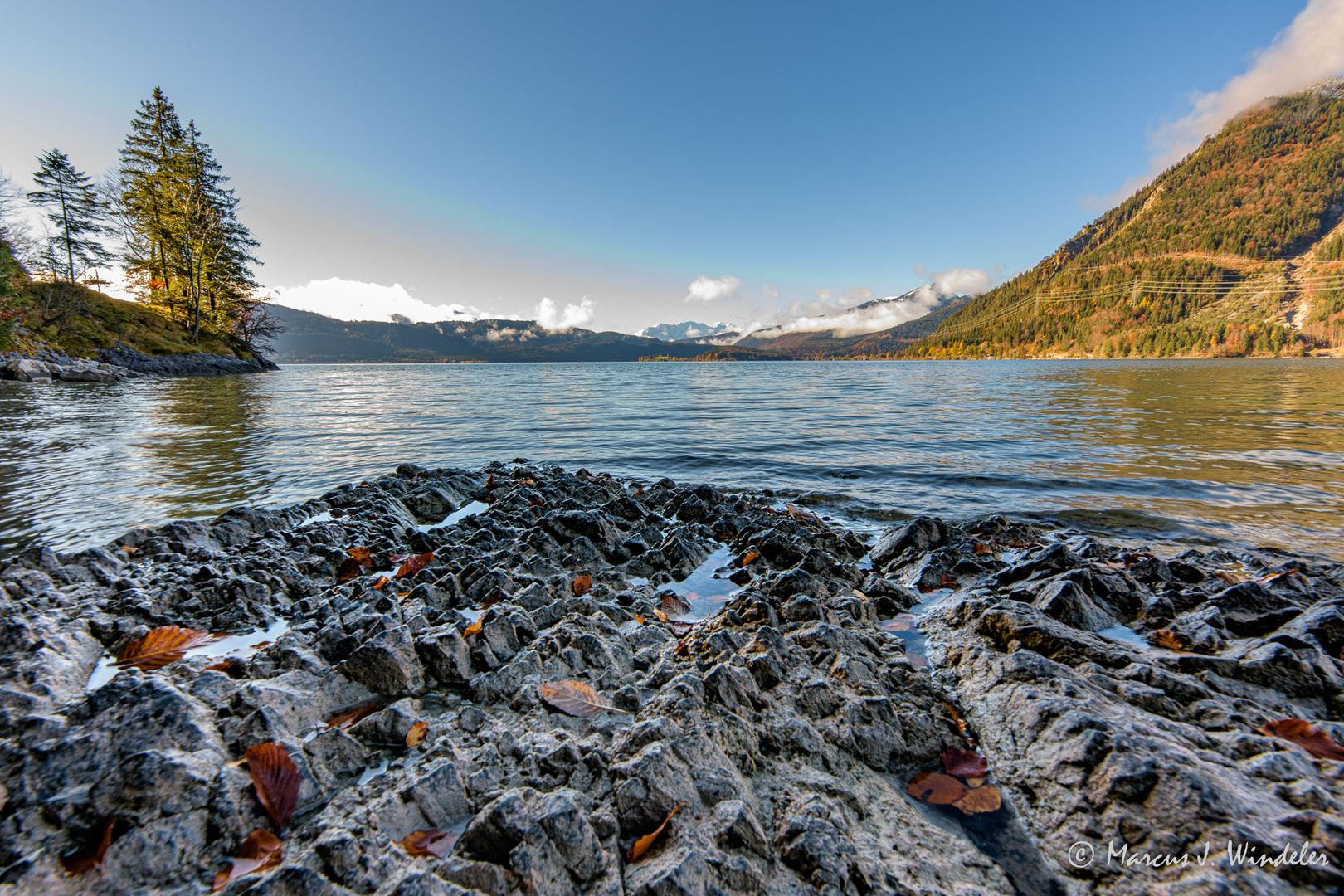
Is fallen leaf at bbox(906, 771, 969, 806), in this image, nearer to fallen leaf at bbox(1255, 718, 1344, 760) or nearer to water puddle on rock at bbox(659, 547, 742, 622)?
fallen leaf at bbox(1255, 718, 1344, 760)

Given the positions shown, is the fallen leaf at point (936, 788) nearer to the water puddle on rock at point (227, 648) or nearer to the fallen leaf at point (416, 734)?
the fallen leaf at point (416, 734)

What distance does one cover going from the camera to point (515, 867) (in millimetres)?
1771

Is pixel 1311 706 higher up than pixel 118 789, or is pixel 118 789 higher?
pixel 118 789

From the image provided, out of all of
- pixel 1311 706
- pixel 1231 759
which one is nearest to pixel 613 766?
pixel 1231 759

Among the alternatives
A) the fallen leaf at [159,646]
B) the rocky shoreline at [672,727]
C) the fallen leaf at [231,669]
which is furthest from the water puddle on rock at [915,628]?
the fallen leaf at [159,646]

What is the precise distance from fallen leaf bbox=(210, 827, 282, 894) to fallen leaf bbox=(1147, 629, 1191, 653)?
17.4ft

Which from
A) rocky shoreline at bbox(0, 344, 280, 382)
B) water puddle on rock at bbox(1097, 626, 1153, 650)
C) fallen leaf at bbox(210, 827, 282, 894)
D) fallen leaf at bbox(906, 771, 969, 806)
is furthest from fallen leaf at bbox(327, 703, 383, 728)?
rocky shoreline at bbox(0, 344, 280, 382)

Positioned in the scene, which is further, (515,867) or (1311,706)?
(1311,706)

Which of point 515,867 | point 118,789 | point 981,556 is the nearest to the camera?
point 515,867

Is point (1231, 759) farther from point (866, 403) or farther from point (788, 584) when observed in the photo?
point (866, 403)

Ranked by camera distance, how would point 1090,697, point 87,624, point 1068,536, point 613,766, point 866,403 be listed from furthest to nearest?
1. point 866,403
2. point 1068,536
3. point 87,624
4. point 1090,697
5. point 613,766

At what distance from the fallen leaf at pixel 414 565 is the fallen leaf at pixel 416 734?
2526 millimetres

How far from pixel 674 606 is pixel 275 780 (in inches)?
116

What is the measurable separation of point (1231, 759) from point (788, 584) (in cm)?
274
